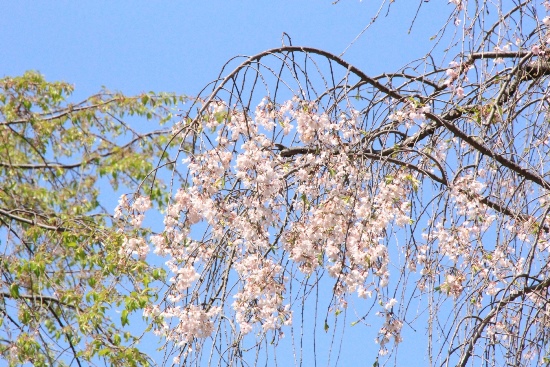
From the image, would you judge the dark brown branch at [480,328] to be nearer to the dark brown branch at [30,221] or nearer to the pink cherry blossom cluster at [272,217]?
the pink cherry blossom cluster at [272,217]

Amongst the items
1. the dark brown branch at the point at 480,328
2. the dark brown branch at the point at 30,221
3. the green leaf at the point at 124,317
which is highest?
the dark brown branch at the point at 30,221

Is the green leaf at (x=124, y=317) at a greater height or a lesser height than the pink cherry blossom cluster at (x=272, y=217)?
greater

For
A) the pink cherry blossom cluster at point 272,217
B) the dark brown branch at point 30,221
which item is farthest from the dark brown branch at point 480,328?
the dark brown branch at point 30,221

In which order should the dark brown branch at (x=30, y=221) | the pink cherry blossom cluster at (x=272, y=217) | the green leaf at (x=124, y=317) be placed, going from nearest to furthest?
the pink cherry blossom cluster at (x=272, y=217), the green leaf at (x=124, y=317), the dark brown branch at (x=30, y=221)

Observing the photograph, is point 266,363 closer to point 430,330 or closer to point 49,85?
point 430,330

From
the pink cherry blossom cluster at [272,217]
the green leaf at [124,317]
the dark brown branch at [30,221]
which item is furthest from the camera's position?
the dark brown branch at [30,221]

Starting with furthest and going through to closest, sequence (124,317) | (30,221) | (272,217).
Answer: (30,221) → (124,317) → (272,217)

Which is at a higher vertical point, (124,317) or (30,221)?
(30,221)

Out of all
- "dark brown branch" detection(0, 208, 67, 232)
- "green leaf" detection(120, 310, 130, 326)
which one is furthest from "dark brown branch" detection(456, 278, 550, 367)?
"dark brown branch" detection(0, 208, 67, 232)

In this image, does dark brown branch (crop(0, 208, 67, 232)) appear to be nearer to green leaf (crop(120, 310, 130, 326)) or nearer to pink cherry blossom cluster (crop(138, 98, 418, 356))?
green leaf (crop(120, 310, 130, 326))

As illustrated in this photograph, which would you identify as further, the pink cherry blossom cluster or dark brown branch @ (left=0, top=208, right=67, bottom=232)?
dark brown branch @ (left=0, top=208, right=67, bottom=232)

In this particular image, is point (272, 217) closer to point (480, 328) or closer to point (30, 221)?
point (480, 328)

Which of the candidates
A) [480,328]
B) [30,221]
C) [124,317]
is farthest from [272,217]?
[30,221]

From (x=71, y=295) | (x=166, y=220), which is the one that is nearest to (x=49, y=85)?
(x=71, y=295)
